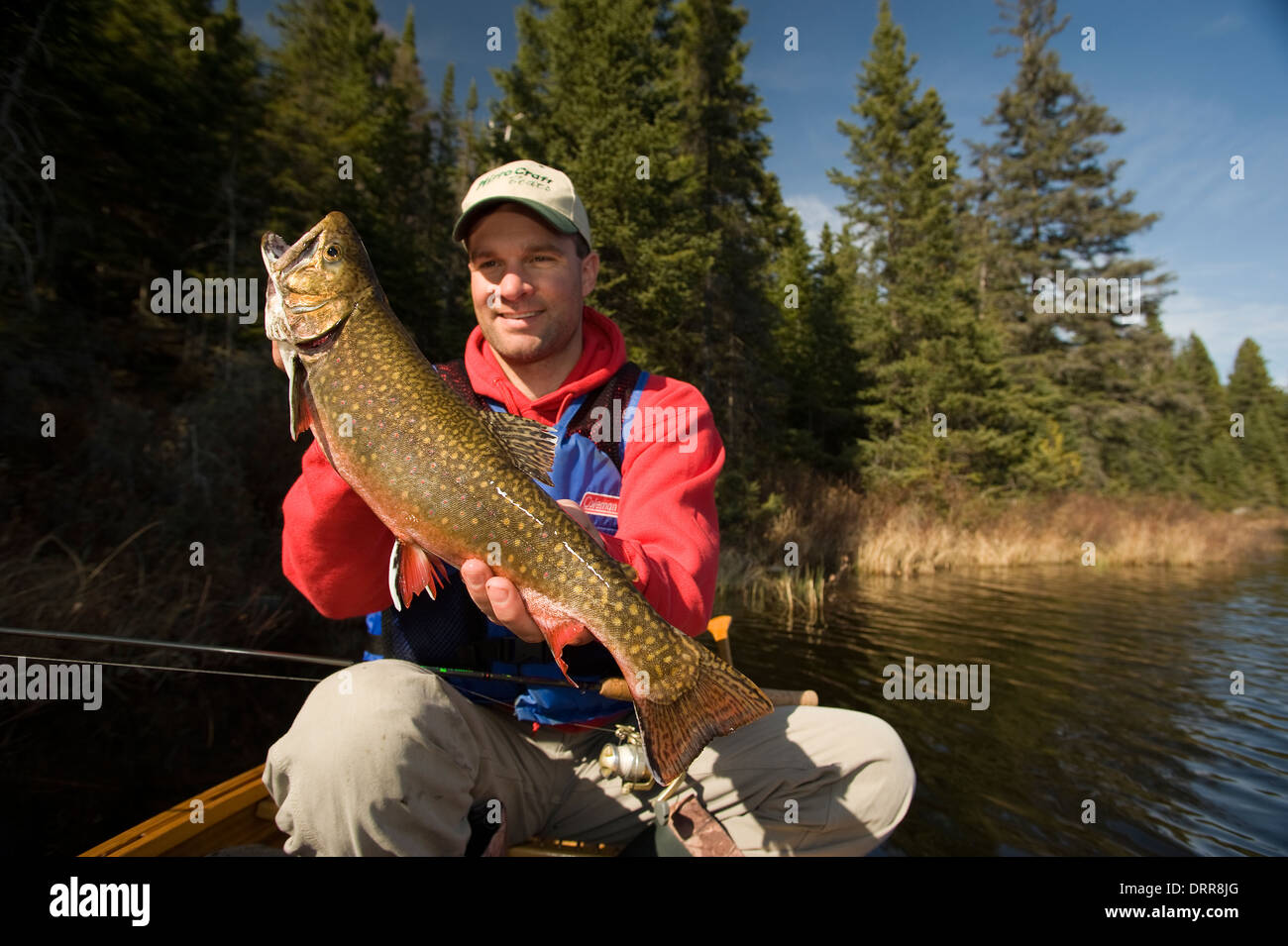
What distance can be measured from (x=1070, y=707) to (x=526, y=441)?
7.78 metres

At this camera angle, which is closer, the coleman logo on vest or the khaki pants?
the khaki pants

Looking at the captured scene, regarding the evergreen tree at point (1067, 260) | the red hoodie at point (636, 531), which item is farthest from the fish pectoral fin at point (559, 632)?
the evergreen tree at point (1067, 260)

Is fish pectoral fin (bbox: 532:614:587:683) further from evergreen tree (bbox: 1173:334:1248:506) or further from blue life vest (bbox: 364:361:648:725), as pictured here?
evergreen tree (bbox: 1173:334:1248:506)

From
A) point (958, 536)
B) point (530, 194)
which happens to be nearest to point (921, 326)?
point (958, 536)

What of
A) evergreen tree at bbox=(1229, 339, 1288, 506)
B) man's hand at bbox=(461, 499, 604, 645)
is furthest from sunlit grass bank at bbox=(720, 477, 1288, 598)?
evergreen tree at bbox=(1229, 339, 1288, 506)

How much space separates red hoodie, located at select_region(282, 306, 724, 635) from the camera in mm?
2326

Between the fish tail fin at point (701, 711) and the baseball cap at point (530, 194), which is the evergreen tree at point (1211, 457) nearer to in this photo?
the baseball cap at point (530, 194)

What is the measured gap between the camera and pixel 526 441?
7.79ft

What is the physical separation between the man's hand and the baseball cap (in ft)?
5.20

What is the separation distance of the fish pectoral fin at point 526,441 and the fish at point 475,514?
0.01 m

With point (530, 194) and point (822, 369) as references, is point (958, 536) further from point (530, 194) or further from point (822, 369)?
point (530, 194)
